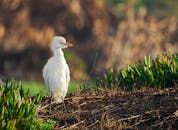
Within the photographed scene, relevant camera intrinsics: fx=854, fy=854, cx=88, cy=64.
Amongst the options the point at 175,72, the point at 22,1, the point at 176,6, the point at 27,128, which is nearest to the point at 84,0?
the point at 22,1

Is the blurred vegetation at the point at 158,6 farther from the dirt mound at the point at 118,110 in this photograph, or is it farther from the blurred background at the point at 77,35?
the dirt mound at the point at 118,110

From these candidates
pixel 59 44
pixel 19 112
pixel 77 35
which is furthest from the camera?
pixel 77 35

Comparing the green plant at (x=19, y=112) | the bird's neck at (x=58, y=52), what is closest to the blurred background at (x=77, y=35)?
the bird's neck at (x=58, y=52)

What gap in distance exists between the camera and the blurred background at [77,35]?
33.8m

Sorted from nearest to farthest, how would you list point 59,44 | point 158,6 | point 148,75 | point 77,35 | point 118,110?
point 118,110 → point 148,75 → point 59,44 → point 77,35 → point 158,6

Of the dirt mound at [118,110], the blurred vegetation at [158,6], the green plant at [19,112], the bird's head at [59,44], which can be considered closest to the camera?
the green plant at [19,112]

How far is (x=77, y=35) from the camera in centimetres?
3694

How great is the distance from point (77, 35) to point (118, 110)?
25.8 m

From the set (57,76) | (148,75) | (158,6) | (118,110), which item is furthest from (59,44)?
(158,6)

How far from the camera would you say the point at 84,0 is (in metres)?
38.3

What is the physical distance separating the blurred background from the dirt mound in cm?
1946

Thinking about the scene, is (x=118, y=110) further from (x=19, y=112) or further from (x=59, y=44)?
(x=59, y=44)

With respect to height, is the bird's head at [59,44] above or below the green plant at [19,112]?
above

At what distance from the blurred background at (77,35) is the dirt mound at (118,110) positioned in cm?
1946
